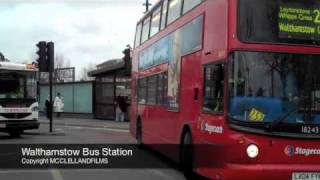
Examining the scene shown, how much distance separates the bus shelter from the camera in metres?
36.4

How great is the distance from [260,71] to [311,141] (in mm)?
1305

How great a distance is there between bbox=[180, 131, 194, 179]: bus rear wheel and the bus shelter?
75.7ft

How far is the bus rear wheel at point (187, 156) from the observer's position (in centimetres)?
1188

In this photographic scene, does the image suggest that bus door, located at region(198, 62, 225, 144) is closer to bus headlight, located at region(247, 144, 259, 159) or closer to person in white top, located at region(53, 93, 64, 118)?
bus headlight, located at region(247, 144, 259, 159)

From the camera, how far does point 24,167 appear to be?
1412cm

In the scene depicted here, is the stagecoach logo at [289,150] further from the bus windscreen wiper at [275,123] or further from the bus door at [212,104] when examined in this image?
the bus door at [212,104]

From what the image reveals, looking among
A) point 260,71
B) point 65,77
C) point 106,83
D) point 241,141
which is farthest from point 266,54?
point 65,77

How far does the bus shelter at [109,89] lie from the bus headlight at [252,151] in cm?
2618

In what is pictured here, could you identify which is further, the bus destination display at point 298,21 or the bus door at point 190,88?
the bus door at point 190,88

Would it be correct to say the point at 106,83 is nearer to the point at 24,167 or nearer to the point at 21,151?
the point at 21,151

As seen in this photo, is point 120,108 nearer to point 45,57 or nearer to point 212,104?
point 45,57

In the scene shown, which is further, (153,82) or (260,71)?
(153,82)

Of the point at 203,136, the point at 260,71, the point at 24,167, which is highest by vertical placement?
the point at 260,71
